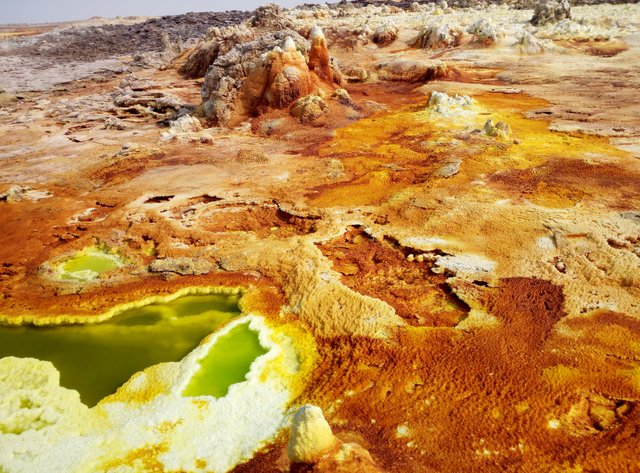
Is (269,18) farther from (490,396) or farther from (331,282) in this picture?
(490,396)

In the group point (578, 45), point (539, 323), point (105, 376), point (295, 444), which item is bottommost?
point (105, 376)

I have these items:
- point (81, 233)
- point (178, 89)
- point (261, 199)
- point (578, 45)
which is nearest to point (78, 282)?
point (81, 233)

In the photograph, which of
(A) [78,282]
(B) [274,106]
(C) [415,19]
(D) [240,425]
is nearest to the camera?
(D) [240,425]

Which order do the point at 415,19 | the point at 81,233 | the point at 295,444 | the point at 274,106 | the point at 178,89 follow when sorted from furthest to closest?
the point at 415,19
the point at 178,89
the point at 274,106
the point at 81,233
the point at 295,444

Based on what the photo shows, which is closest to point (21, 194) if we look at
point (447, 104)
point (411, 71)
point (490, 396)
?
point (490, 396)

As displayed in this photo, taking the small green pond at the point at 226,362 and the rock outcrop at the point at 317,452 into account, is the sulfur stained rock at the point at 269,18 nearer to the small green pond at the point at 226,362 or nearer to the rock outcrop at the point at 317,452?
the small green pond at the point at 226,362

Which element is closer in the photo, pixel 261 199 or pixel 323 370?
pixel 323 370

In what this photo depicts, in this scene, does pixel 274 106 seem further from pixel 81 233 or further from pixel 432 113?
pixel 81 233
